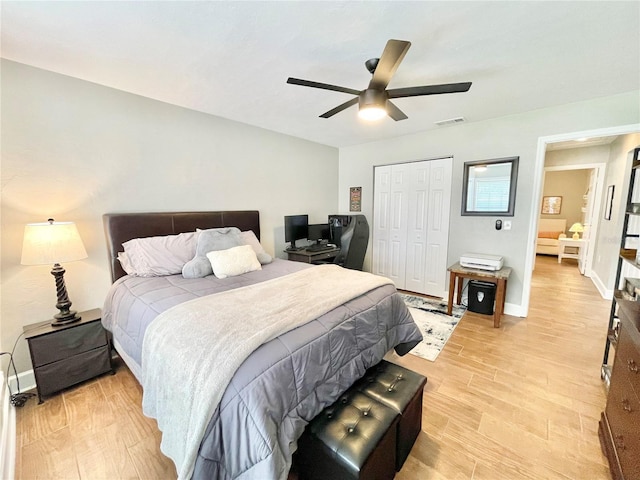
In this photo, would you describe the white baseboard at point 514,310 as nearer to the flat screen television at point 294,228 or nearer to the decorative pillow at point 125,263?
the flat screen television at point 294,228

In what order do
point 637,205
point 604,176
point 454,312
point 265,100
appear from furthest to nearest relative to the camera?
point 604,176 → point 454,312 → point 265,100 → point 637,205

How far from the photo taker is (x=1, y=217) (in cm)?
193

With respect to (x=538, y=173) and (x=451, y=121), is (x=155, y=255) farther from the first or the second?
(x=538, y=173)

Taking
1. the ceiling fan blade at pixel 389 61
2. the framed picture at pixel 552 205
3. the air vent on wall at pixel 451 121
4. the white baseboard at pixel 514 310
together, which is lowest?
the white baseboard at pixel 514 310

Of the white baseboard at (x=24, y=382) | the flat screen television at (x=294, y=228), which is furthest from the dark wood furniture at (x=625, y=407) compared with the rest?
the white baseboard at (x=24, y=382)

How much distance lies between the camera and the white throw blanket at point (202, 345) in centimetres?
108

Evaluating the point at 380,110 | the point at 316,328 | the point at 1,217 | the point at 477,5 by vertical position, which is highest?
the point at 477,5

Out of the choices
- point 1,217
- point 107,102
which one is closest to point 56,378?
point 1,217

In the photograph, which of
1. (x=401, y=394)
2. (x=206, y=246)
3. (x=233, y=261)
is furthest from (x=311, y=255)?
(x=401, y=394)

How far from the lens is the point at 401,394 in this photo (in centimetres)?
143

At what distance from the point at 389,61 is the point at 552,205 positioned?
26.6ft

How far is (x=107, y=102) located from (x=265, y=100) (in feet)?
4.58

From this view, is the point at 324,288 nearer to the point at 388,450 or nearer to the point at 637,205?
the point at 388,450

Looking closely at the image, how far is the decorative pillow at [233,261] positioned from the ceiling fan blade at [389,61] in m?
1.81
